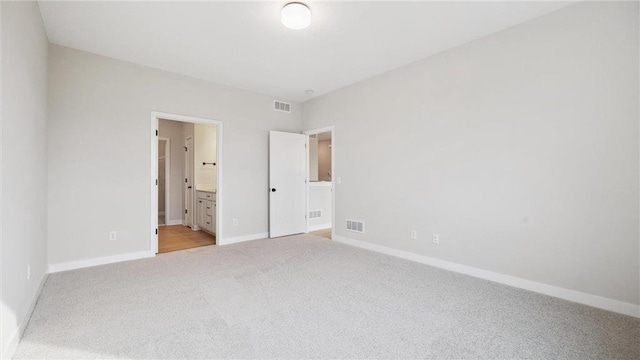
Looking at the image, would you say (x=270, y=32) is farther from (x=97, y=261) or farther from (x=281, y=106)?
(x=97, y=261)

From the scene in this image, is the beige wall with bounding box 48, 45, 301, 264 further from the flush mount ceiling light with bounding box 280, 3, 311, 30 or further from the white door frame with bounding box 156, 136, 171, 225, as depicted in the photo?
the white door frame with bounding box 156, 136, 171, 225

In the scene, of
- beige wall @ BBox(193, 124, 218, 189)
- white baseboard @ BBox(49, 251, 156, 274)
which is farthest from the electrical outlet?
beige wall @ BBox(193, 124, 218, 189)

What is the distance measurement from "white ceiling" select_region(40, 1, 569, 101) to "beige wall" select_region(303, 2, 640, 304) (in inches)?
13.9

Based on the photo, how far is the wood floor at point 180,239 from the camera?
14.6ft

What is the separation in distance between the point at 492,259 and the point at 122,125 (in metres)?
4.85

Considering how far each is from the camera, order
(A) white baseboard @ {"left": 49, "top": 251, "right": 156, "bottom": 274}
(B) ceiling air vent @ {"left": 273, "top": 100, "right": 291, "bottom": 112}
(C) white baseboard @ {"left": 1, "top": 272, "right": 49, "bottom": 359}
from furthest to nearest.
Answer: (B) ceiling air vent @ {"left": 273, "top": 100, "right": 291, "bottom": 112} < (A) white baseboard @ {"left": 49, "top": 251, "right": 156, "bottom": 274} < (C) white baseboard @ {"left": 1, "top": 272, "right": 49, "bottom": 359}

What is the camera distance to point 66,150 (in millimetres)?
3287

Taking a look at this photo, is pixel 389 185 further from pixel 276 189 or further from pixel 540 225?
pixel 276 189

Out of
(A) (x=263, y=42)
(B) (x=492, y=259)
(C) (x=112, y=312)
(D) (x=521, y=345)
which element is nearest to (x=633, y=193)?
(B) (x=492, y=259)

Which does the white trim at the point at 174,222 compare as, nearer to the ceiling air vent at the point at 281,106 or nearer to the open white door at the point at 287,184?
the open white door at the point at 287,184

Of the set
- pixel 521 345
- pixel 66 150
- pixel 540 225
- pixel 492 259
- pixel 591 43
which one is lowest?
pixel 521 345

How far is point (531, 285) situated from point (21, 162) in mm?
4550

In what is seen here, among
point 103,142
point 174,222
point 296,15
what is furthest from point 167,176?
point 296,15

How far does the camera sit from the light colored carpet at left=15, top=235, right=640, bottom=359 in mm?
1771
